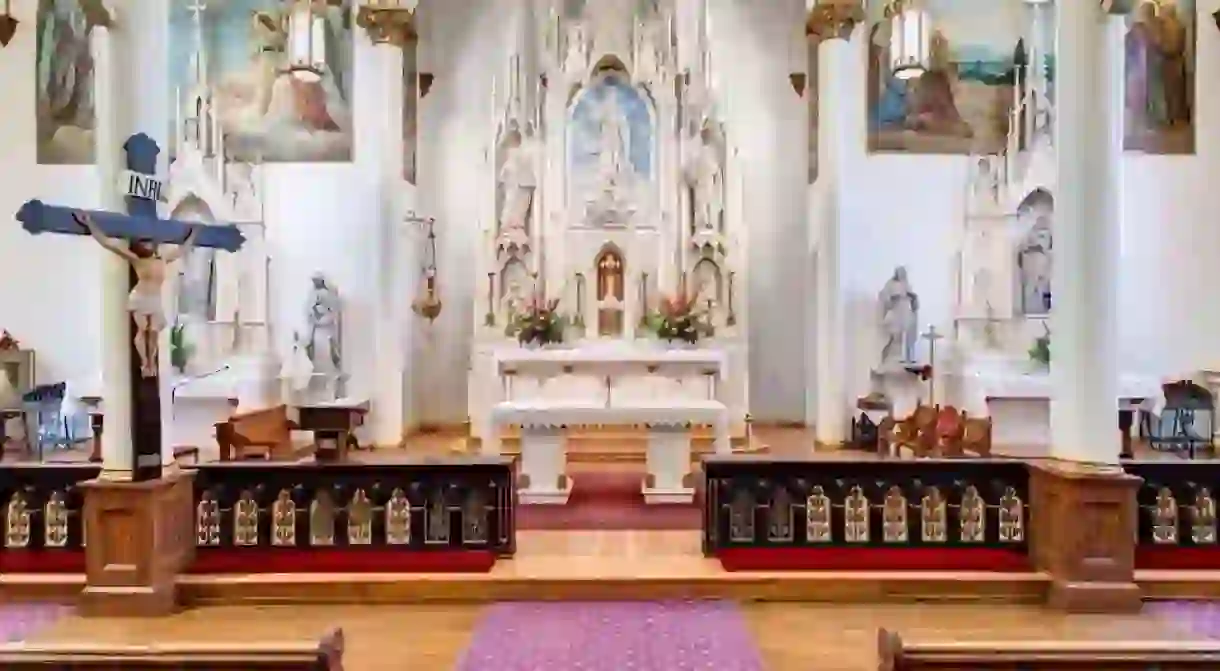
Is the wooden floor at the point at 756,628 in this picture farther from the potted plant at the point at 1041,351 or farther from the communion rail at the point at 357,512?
the potted plant at the point at 1041,351

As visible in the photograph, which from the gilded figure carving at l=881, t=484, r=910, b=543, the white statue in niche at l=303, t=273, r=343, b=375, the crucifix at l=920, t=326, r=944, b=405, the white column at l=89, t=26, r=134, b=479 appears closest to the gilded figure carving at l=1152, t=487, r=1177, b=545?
the gilded figure carving at l=881, t=484, r=910, b=543

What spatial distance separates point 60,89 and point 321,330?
5141 millimetres

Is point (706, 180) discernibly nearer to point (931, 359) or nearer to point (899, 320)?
point (899, 320)

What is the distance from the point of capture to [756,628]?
7.11 m

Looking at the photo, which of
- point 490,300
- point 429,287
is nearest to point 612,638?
point 429,287

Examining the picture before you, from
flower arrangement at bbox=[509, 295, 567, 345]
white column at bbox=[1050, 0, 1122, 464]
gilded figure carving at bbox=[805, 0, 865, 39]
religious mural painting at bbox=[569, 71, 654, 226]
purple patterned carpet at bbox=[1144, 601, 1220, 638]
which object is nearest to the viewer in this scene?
purple patterned carpet at bbox=[1144, 601, 1220, 638]

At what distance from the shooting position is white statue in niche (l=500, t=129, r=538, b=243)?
15.3 metres

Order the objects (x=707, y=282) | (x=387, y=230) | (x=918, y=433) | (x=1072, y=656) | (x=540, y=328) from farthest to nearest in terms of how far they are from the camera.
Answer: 1. (x=707, y=282)
2. (x=387, y=230)
3. (x=540, y=328)
4. (x=918, y=433)
5. (x=1072, y=656)

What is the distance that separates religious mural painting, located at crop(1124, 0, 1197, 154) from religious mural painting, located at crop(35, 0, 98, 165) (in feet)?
48.6

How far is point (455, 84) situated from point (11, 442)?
8069mm

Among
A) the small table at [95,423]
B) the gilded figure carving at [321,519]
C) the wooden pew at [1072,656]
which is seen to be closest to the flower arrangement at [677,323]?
the gilded figure carving at [321,519]

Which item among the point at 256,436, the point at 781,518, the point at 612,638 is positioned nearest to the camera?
the point at 612,638

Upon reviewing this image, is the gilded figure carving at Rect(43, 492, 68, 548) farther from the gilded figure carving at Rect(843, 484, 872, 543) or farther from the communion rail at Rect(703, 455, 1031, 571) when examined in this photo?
the gilded figure carving at Rect(843, 484, 872, 543)

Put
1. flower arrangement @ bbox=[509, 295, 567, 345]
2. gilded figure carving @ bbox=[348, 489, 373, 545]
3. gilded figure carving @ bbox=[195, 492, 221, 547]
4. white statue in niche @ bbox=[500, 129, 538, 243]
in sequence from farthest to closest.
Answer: white statue in niche @ bbox=[500, 129, 538, 243] < flower arrangement @ bbox=[509, 295, 567, 345] < gilded figure carving @ bbox=[348, 489, 373, 545] < gilded figure carving @ bbox=[195, 492, 221, 547]
